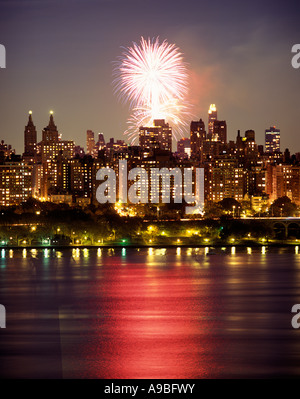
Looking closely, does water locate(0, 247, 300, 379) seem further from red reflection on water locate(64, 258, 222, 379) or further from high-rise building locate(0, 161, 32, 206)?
high-rise building locate(0, 161, 32, 206)

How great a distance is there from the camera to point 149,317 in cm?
2186

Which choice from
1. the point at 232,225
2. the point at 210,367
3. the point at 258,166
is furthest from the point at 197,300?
the point at 258,166

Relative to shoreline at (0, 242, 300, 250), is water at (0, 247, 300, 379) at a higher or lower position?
lower

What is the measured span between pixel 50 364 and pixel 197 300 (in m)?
10.4

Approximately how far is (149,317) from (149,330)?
2234mm

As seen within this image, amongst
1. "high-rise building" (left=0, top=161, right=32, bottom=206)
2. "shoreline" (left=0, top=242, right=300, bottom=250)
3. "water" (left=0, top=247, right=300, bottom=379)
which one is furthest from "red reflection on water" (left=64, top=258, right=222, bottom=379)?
"high-rise building" (left=0, top=161, right=32, bottom=206)

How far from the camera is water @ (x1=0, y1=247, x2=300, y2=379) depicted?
1566 centimetres

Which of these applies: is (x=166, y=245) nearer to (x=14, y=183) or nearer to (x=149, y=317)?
(x=149, y=317)

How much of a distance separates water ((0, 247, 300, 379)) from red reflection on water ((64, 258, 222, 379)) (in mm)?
28

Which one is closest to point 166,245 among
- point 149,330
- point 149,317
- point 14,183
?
point 149,317

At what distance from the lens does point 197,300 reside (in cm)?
2539

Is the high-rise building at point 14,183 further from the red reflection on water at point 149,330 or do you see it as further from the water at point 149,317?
the red reflection on water at point 149,330

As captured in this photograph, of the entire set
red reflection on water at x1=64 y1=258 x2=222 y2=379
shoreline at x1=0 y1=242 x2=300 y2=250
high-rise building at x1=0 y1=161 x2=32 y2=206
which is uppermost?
high-rise building at x1=0 y1=161 x2=32 y2=206
